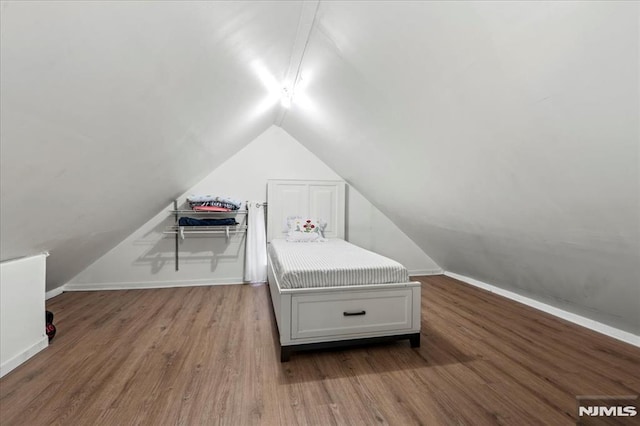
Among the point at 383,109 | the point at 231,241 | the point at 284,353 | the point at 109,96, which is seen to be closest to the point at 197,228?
the point at 231,241

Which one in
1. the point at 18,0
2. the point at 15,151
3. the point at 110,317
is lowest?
the point at 110,317

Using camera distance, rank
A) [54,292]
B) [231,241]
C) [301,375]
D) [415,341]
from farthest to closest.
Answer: [231,241], [54,292], [415,341], [301,375]

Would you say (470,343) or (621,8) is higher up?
(621,8)

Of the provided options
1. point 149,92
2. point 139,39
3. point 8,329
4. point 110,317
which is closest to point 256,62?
point 149,92

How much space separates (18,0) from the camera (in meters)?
0.75

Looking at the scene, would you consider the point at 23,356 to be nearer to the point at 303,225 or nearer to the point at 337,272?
the point at 337,272

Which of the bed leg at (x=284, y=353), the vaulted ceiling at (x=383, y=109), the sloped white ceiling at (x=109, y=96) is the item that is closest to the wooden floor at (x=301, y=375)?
the bed leg at (x=284, y=353)

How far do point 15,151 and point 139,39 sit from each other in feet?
2.20

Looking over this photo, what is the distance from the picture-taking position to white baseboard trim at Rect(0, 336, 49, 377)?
1813mm

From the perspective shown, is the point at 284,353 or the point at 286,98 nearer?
the point at 284,353

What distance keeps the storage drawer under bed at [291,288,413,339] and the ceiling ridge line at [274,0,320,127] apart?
1824 mm

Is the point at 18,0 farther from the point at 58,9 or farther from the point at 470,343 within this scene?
the point at 470,343

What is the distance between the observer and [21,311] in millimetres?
1964

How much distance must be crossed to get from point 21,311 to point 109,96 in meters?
1.75
